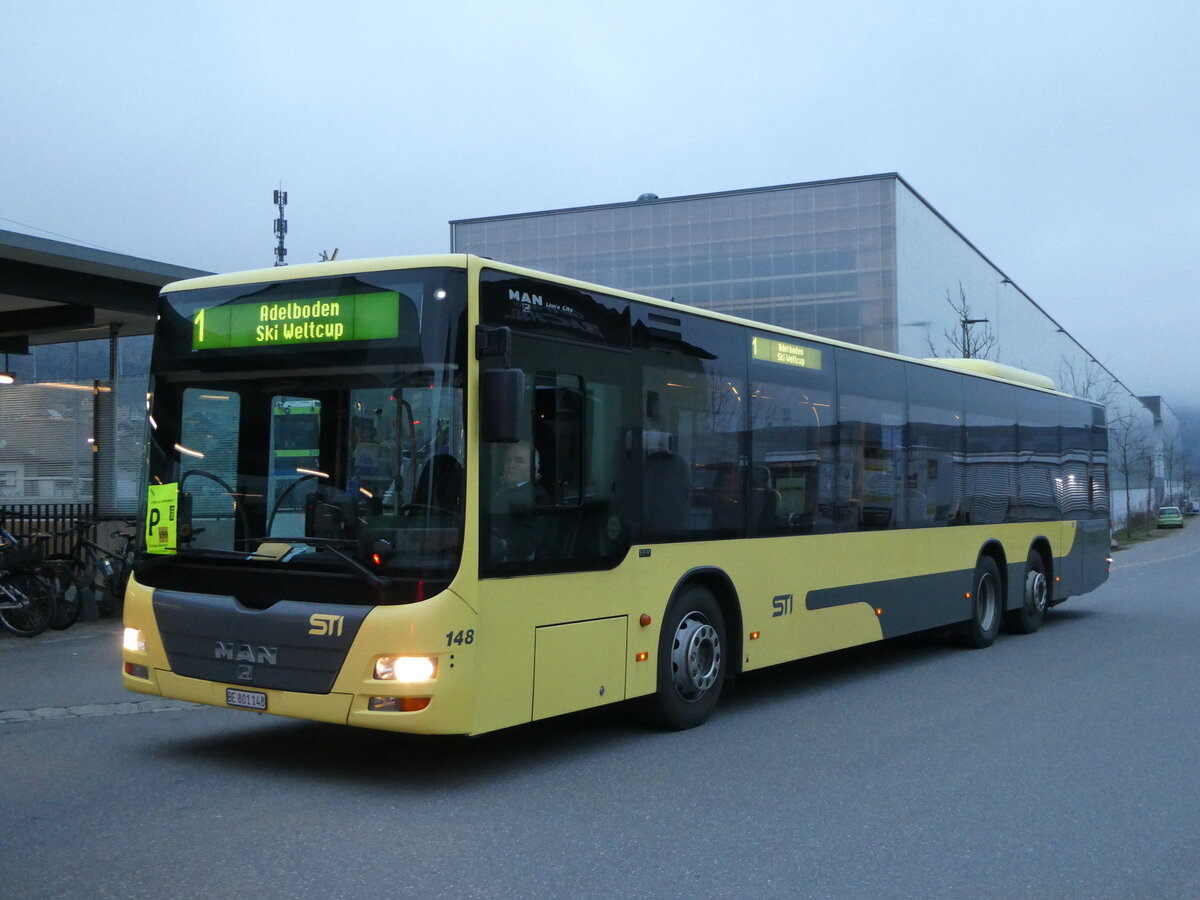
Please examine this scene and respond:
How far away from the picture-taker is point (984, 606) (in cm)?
1348

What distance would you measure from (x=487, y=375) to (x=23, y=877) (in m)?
3.17

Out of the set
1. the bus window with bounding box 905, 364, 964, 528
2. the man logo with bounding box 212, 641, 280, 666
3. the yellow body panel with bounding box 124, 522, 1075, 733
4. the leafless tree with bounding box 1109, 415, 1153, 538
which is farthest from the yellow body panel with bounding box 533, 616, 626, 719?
the leafless tree with bounding box 1109, 415, 1153, 538

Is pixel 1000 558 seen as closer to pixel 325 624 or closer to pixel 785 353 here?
pixel 785 353

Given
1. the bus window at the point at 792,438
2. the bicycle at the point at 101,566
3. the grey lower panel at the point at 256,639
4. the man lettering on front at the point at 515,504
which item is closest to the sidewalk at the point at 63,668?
the bicycle at the point at 101,566

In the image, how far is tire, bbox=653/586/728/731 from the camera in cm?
822

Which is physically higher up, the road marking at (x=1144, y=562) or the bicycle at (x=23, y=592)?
the bicycle at (x=23, y=592)

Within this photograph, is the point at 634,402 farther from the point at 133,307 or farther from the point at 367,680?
the point at 133,307

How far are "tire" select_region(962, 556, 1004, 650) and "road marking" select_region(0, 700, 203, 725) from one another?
798 cm

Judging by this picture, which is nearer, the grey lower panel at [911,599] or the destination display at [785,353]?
the destination display at [785,353]

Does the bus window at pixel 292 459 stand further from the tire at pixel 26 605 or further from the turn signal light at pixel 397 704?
the tire at pixel 26 605

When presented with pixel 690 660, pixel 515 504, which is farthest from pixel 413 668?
pixel 690 660

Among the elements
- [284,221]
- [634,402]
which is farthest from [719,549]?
[284,221]

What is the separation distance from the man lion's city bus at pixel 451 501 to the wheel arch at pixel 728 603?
2 centimetres

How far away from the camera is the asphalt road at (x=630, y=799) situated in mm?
5176
